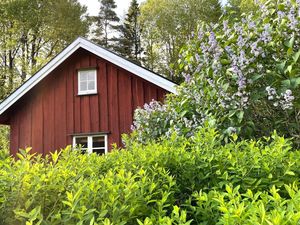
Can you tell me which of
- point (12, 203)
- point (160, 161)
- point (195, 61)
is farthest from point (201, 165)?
point (195, 61)

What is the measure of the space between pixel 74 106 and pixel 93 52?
192cm

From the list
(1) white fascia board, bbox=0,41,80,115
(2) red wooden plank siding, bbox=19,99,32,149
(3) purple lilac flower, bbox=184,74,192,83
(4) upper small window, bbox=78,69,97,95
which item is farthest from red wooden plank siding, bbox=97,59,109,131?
(3) purple lilac flower, bbox=184,74,192,83

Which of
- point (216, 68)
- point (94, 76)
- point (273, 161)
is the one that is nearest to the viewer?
point (273, 161)

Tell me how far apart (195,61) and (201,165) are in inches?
102

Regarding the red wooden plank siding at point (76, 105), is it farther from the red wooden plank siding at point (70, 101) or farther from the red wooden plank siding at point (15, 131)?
the red wooden plank siding at point (15, 131)

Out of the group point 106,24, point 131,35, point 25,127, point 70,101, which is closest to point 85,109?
point 70,101

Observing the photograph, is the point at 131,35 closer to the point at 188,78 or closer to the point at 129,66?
the point at 129,66

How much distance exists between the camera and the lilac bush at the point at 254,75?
3758mm

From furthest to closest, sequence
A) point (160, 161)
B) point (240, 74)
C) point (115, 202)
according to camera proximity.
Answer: point (240, 74) < point (160, 161) < point (115, 202)

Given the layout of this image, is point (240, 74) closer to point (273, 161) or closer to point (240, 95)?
point (240, 95)

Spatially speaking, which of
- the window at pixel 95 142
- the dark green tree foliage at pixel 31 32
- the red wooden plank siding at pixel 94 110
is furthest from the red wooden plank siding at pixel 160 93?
the dark green tree foliage at pixel 31 32

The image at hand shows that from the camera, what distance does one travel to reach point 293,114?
4117 millimetres

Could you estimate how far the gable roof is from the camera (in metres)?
10.4

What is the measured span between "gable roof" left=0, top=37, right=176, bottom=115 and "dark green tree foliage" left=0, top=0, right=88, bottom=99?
44.1ft
